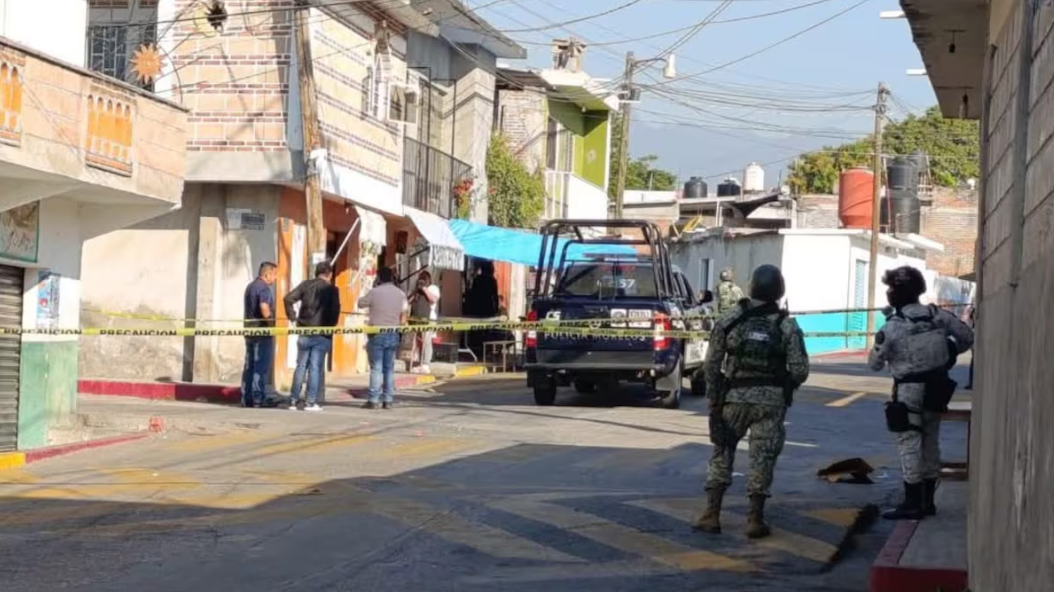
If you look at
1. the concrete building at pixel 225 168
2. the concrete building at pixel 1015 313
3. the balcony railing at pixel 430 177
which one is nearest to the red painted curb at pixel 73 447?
the concrete building at pixel 225 168

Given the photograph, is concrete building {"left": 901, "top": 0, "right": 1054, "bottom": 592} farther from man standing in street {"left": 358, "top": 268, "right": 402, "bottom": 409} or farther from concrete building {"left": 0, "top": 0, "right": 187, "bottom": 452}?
man standing in street {"left": 358, "top": 268, "right": 402, "bottom": 409}

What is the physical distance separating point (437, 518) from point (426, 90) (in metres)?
22.8

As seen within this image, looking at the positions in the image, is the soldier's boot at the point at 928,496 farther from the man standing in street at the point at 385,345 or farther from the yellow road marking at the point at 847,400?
the yellow road marking at the point at 847,400

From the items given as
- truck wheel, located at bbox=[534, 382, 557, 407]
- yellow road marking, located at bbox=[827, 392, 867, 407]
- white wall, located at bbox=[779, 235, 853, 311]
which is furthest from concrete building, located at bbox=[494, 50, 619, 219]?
truck wheel, located at bbox=[534, 382, 557, 407]

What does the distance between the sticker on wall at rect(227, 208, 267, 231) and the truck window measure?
5818mm

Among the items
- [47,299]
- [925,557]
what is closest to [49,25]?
[47,299]

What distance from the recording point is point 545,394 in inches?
826

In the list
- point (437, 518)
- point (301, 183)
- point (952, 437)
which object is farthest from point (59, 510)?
point (301, 183)

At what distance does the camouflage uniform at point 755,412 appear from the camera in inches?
390

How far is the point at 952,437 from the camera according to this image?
17234 mm

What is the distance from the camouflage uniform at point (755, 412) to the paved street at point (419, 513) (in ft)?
1.38

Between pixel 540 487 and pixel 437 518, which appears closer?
pixel 437 518

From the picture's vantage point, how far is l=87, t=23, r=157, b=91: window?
24.1m

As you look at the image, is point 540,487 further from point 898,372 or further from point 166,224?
point 166,224
